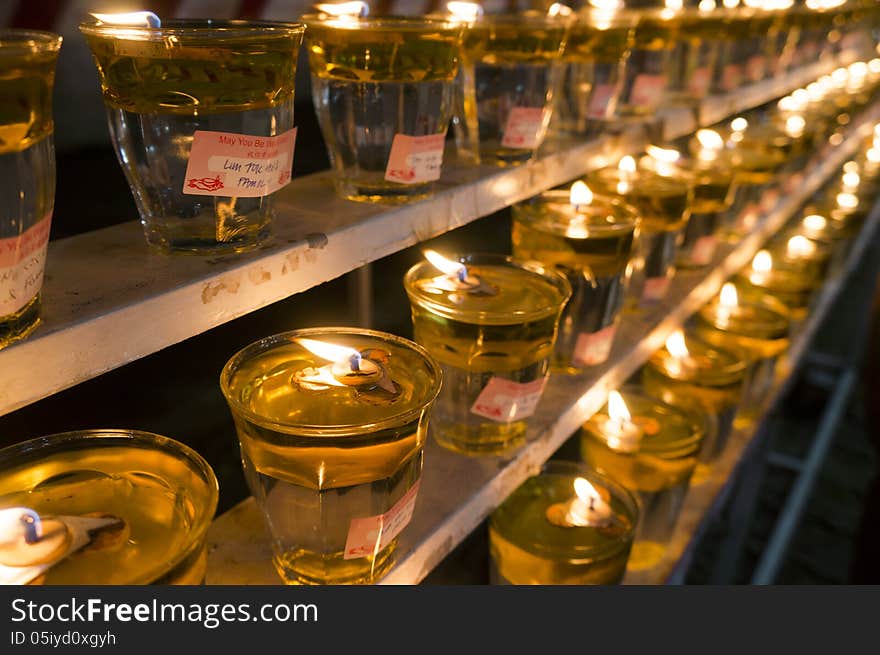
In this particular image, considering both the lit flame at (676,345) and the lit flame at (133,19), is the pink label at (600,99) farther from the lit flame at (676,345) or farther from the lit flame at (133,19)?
the lit flame at (133,19)

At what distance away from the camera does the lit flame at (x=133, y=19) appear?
0.58m

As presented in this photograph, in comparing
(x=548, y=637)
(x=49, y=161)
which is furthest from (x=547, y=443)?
(x=49, y=161)

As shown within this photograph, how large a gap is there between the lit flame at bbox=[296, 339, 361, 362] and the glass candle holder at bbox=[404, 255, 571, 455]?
0.55ft

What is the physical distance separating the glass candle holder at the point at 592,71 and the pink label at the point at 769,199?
0.99 meters

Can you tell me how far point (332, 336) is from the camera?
0.79 m

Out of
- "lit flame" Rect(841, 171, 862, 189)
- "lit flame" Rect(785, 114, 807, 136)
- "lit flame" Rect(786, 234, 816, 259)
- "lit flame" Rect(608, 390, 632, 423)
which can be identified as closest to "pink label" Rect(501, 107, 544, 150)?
"lit flame" Rect(608, 390, 632, 423)

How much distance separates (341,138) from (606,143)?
56cm

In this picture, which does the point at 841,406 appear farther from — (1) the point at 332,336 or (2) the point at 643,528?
(1) the point at 332,336

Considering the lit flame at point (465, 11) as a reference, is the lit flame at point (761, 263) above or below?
below

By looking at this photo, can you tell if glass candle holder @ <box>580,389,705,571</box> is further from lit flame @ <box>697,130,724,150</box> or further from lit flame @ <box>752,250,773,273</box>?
lit flame @ <box>752,250,773,273</box>

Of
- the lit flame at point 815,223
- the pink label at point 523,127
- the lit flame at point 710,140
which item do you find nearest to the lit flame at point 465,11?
the pink label at point 523,127

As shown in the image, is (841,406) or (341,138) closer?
(341,138)

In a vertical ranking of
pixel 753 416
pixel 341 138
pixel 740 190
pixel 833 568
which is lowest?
pixel 833 568

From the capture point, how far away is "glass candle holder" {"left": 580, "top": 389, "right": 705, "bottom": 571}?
51.1 inches
